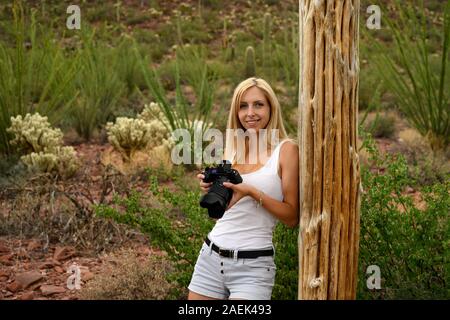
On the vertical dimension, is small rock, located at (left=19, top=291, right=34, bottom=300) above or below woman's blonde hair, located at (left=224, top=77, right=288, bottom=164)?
below

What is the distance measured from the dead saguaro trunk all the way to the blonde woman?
106mm

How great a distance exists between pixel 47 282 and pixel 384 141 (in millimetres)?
6031

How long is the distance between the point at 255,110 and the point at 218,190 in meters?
0.44

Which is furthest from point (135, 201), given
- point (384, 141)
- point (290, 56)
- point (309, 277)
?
point (290, 56)

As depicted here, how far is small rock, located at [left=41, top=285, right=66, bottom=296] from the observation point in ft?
16.7

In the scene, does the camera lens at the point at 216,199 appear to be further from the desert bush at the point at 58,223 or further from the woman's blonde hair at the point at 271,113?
the desert bush at the point at 58,223

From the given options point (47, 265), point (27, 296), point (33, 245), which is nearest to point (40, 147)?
point (33, 245)

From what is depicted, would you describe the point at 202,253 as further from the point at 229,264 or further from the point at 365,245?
the point at 365,245

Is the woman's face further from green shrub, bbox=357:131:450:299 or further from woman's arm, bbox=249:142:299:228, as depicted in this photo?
green shrub, bbox=357:131:450:299

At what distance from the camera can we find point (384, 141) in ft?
33.4

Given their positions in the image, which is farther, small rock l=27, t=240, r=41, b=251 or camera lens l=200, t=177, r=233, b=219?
small rock l=27, t=240, r=41, b=251

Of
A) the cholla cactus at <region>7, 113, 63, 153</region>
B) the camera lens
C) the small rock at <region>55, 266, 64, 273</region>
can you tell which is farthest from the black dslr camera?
the cholla cactus at <region>7, 113, 63, 153</region>

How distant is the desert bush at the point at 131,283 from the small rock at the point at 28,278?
39 centimetres

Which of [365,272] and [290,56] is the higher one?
[290,56]
